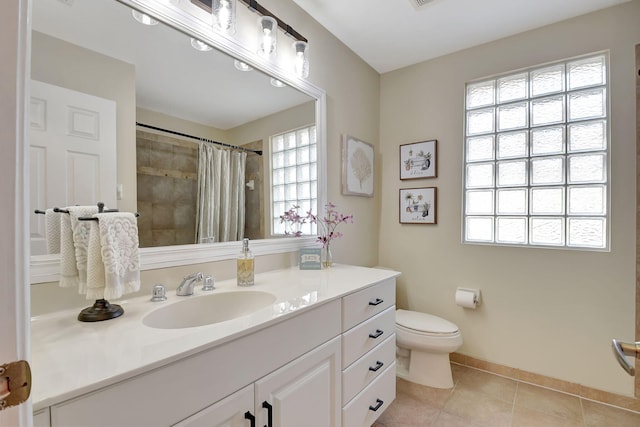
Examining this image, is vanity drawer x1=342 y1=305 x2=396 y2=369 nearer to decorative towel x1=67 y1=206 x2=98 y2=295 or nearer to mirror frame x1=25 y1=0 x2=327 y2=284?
mirror frame x1=25 y1=0 x2=327 y2=284

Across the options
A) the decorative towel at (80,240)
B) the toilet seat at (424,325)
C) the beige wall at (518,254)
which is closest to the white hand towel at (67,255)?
the decorative towel at (80,240)

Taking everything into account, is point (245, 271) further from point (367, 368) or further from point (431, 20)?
point (431, 20)

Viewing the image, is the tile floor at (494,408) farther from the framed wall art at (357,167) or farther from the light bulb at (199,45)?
the light bulb at (199,45)

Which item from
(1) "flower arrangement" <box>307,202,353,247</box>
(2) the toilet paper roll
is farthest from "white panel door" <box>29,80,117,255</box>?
(2) the toilet paper roll

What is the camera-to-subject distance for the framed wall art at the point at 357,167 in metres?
2.10

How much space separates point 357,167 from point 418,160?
0.55 metres

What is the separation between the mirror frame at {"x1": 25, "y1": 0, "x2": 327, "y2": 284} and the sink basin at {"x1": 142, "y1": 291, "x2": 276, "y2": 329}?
0.20 meters

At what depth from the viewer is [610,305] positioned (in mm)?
1695

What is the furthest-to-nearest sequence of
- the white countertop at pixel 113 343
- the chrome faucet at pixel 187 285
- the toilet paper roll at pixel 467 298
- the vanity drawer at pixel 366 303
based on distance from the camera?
the toilet paper roll at pixel 467 298
the vanity drawer at pixel 366 303
the chrome faucet at pixel 187 285
the white countertop at pixel 113 343

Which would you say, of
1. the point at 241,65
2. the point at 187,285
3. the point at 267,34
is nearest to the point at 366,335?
the point at 187,285

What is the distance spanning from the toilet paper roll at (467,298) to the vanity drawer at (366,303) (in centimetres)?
84

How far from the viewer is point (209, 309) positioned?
1.13 metres

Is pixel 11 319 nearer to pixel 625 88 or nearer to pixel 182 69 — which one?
pixel 182 69

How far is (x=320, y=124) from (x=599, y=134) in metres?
1.77
